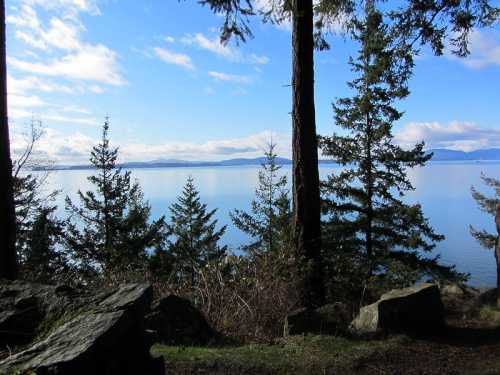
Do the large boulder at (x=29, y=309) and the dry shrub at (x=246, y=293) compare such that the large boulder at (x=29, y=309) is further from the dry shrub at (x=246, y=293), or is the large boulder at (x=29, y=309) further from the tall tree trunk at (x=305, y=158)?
the tall tree trunk at (x=305, y=158)

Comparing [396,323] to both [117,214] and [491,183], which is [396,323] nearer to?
[117,214]

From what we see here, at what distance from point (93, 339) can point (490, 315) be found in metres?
6.03

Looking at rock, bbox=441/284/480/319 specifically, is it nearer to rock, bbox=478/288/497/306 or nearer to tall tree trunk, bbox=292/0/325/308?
rock, bbox=478/288/497/306

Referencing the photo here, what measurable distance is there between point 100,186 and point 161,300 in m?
19.9

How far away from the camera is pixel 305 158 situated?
7.91 metres

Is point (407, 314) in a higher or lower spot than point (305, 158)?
lower

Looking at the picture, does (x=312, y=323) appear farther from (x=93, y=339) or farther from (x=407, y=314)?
(x=93, y=339)

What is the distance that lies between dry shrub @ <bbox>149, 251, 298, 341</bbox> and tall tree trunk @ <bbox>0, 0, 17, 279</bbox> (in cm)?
263

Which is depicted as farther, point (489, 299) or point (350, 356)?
point (489, 299)

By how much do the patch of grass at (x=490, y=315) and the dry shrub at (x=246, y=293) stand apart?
3005 mm

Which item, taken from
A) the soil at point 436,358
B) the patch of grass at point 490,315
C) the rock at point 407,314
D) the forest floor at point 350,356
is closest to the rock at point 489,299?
the patch of grass at point 490,315

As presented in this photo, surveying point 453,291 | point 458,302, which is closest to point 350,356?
point 458,302

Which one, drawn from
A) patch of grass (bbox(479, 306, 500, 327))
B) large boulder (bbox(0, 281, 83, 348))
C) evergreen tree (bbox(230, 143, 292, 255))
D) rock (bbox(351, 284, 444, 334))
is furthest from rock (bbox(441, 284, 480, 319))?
evergreen tree (bbox(230, 143, 292, 255))

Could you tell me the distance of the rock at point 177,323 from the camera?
226 inches
